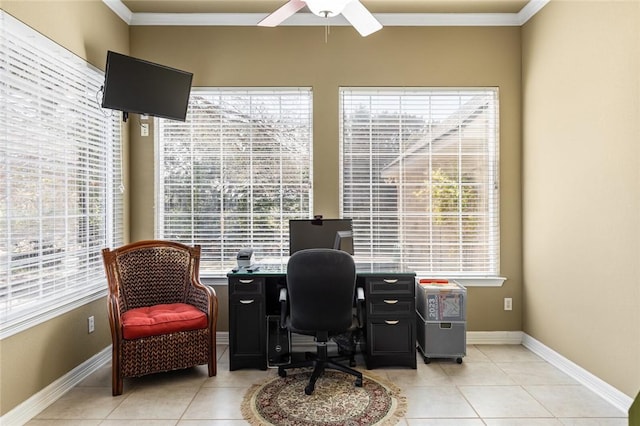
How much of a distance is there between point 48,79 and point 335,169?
2.33 meters

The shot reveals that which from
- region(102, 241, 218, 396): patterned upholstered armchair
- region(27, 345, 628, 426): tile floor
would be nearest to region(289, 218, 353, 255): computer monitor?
region(102, 241, 218, 396): patterned upholstered armchair

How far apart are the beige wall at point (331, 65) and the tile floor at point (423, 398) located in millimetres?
1371

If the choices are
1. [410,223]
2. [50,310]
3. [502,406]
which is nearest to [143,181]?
[50,310]

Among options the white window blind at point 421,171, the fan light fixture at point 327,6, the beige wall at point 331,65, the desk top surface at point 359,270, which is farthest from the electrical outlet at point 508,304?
the fan light fixture at point 327,6

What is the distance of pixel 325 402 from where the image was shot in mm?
2678

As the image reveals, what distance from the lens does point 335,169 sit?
3.83 m

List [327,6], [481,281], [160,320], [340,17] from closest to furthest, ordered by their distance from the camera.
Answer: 1. [327,6]
2. [160,320]
3. [340,17]
4. [481,281]

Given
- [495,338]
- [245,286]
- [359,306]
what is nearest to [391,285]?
[359,306]

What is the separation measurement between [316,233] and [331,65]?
1.62 metres

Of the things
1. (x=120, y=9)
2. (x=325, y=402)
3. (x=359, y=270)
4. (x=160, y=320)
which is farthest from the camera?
(x=120, y=9)

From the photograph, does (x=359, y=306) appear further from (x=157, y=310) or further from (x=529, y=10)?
(x=529, y=10)

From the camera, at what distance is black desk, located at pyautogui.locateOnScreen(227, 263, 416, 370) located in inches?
127

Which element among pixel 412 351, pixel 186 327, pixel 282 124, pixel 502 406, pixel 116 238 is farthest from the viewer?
pixel 282 124

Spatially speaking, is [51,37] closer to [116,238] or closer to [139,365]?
[116,238]
